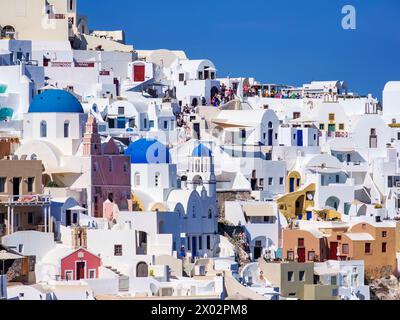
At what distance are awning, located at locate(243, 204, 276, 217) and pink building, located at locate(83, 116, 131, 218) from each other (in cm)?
259

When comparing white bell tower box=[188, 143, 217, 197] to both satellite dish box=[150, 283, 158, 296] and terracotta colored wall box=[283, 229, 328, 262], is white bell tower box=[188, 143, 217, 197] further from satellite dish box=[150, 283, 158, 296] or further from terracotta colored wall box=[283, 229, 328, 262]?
satellite dish box=[150, 283, 158, 296]

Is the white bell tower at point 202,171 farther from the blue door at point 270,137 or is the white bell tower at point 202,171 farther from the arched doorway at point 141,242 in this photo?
the blue door at point 270,137

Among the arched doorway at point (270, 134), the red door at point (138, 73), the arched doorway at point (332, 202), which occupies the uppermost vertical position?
the red door at point (138, 73)

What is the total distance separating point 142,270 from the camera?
20.8m

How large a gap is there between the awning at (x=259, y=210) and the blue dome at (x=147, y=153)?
1566 mm

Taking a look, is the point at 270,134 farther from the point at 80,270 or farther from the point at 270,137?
the point at 80,270

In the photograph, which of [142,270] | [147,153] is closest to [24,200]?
[142,270]

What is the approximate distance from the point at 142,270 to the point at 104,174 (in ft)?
10.7

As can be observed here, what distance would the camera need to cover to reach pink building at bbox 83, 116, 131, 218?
77.2 ft

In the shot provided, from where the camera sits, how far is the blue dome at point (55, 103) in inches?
978

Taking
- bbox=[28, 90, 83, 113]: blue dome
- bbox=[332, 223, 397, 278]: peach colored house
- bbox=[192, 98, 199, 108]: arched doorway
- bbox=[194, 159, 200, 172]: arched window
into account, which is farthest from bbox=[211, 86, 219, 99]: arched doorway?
bbox=[28, 90, 83, 113]: blue dome

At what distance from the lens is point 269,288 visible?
21688mm

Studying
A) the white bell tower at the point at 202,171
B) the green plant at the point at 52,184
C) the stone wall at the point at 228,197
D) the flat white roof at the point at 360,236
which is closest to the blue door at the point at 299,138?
the stone wall at the point at 228,197
